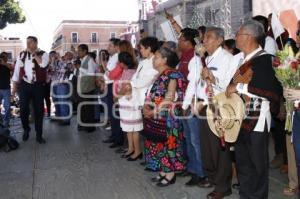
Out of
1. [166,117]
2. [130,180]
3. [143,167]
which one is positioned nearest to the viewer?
[166,117]

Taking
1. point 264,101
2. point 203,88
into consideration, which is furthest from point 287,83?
point 203,88

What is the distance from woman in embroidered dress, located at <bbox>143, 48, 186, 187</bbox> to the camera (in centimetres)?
438

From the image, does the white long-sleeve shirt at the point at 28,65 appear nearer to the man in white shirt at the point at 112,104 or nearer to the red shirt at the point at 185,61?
the man in white shirt at the point at 112,104

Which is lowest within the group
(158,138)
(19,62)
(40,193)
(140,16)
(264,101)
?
(40,193)

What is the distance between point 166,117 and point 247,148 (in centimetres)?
111

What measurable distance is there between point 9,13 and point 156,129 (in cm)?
3216

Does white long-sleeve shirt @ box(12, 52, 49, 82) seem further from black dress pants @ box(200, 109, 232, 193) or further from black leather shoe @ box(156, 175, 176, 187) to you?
black dress pants @ box(200, 109, 232, 193)

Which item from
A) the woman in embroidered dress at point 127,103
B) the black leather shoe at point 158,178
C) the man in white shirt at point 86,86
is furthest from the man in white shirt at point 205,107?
the man in white shirt at point 86,86

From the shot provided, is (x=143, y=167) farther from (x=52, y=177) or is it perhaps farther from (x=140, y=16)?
(x=140, y=16)

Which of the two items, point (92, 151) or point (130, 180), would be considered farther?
point (92, 151)

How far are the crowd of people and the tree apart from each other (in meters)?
28.0

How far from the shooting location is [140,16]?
1630cm

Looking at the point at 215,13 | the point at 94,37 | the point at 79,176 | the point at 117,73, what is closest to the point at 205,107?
the point at 79,176

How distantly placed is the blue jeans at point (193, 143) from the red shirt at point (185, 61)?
56cm
